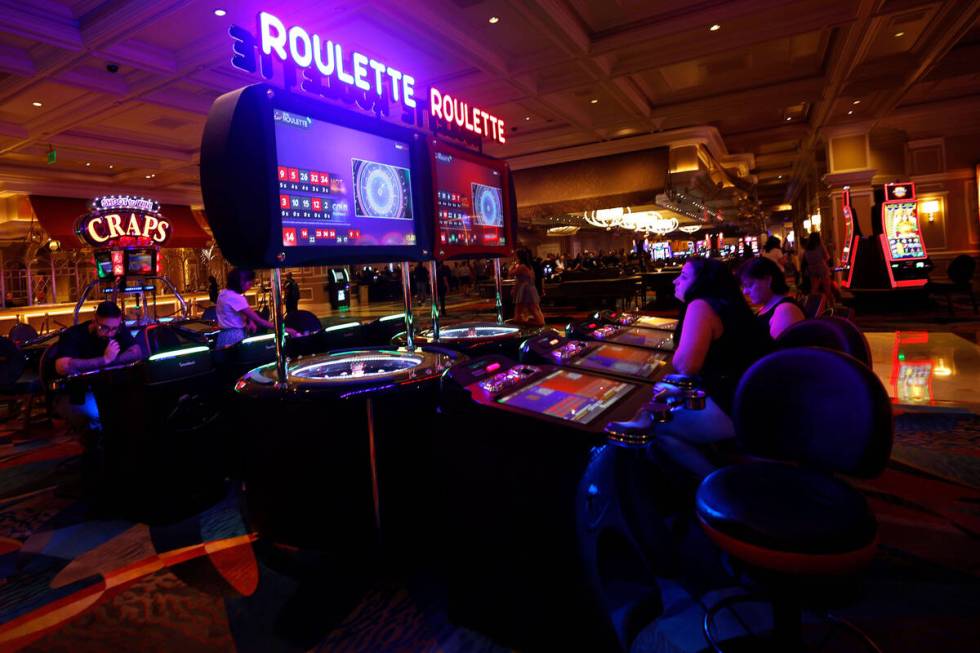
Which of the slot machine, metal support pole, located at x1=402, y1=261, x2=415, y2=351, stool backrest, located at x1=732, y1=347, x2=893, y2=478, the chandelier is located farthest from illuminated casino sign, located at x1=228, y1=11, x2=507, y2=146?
the chandelier

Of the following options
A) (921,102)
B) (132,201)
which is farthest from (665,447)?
(921,102)

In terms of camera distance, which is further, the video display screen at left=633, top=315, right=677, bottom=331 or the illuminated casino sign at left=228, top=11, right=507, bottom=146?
the video display screen at left=633, top=315, right=677, bottom=331

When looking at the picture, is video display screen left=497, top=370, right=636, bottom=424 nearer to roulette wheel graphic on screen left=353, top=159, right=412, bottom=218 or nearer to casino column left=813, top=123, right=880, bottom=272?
roulette wheel graphic on screen left=353, top=159, right=412, bottom=218

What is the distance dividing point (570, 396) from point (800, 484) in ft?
2.13

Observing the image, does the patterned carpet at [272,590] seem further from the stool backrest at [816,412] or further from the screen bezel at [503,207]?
the screen bezel at [503,207]

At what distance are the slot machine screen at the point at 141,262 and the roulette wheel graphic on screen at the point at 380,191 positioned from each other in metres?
8.59

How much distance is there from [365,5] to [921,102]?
35.5ft

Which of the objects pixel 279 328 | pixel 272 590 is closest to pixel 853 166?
pixel 279 328

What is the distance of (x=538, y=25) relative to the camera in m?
5.75

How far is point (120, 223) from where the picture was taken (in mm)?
9320

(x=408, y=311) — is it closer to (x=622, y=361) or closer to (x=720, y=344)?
(x=622, y=361)

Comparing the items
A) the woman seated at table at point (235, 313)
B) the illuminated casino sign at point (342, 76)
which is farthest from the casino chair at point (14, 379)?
the illuminated casino sign at point (342, 76)

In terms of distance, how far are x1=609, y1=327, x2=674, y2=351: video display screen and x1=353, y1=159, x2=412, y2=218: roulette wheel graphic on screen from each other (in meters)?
1.21

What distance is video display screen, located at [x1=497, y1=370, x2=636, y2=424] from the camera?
62.9 inches
